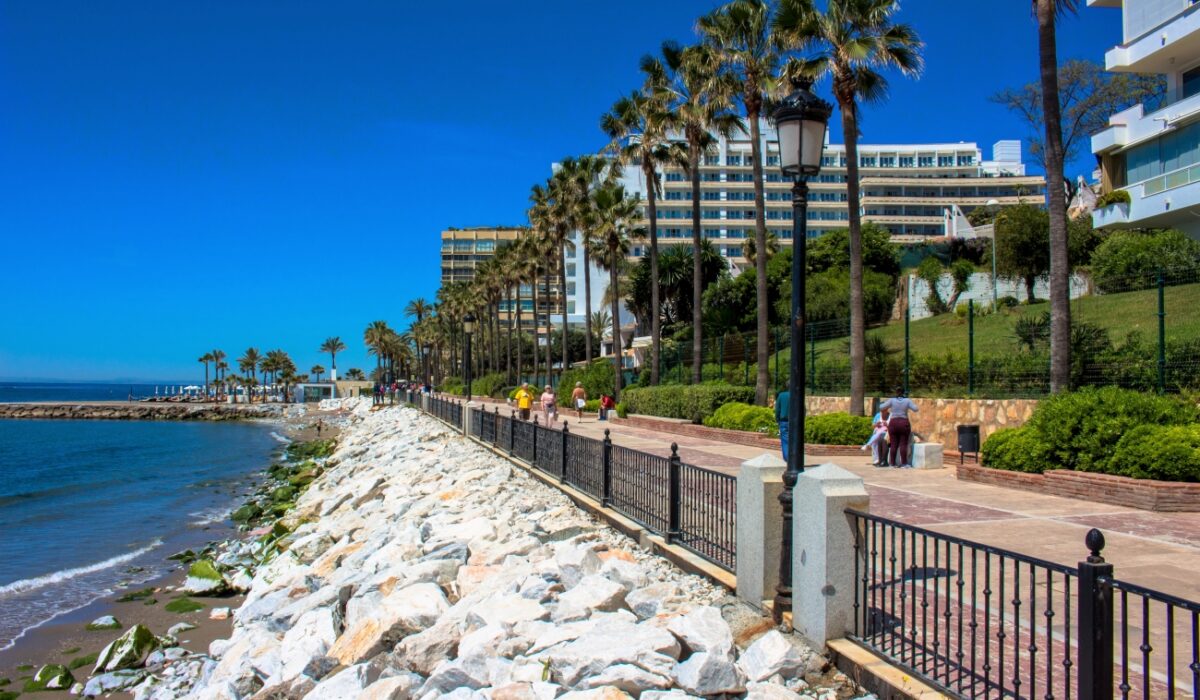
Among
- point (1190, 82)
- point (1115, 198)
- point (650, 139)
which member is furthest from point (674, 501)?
point (1190, 82)

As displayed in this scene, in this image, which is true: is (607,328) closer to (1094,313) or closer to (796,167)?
(1094,313)

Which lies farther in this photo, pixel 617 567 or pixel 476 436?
pixel 476 436

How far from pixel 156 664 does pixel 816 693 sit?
763 cm

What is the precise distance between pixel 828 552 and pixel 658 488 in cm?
419

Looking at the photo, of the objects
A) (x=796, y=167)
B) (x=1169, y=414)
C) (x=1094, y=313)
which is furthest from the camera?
(x=1094, y=313)

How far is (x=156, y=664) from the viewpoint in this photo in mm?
9656

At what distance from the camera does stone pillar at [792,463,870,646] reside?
19.1ft

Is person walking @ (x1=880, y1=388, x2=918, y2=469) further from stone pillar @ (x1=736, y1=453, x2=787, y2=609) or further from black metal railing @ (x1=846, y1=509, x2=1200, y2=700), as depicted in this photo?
stone pillar @ (x1=736, y1=453, x2=787, y2=609)

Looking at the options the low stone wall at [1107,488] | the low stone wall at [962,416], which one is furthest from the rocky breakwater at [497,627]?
the low stone wall at [962,416]

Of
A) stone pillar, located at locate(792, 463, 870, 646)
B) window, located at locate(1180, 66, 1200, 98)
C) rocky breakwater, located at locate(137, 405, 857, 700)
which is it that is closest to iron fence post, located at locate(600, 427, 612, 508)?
rocky breakwater, located at locate(137, 405, 857, 700)

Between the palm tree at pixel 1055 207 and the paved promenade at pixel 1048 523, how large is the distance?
9.13 ft

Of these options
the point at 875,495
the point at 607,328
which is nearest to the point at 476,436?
the point at 875,495

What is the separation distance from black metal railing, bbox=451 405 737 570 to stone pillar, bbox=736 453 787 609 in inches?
25.7

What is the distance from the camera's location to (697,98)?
28.8m
